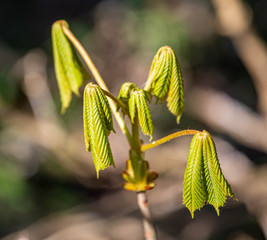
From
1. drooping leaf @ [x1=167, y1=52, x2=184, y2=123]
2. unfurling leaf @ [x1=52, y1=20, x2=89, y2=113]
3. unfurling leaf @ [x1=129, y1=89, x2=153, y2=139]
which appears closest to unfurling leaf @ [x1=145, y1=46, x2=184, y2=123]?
drooping leaf @ [x1=167, y1=52, x2=184, y2=123]

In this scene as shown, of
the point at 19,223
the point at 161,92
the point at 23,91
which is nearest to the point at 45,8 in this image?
the point at 23,91

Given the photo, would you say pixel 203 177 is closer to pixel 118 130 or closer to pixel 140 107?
pixel 140 107

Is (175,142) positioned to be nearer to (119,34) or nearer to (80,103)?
(80,103)

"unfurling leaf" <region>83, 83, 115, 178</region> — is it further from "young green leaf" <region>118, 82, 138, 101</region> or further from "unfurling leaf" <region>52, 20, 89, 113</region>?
"unfurling leaf" <region>52, 20, 89, 113</region>

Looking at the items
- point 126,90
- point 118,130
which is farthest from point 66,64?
point 118,130

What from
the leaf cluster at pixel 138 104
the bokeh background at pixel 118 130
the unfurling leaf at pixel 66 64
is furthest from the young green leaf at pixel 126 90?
the bokeh background at pixel 118 130

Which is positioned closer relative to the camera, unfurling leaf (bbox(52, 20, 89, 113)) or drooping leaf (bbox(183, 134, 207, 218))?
drooping leaf (bbox(183, 134, 207, 218))
